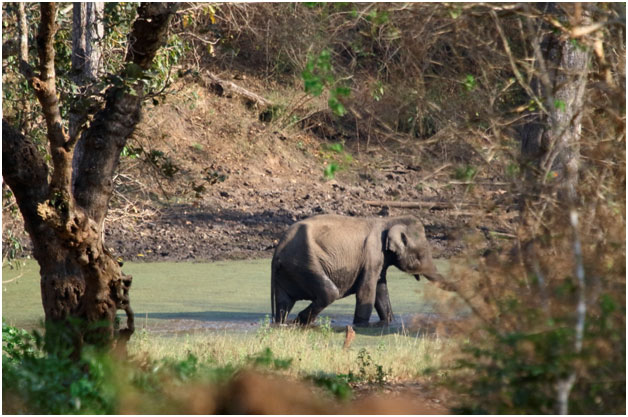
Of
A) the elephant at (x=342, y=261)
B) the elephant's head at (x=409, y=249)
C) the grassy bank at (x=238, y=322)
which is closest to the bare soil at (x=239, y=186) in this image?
the grassy bank at (x=238, y=322)

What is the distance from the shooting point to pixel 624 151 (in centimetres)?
572

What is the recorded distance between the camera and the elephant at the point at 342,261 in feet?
44.3

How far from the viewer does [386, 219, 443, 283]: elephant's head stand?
548 inches

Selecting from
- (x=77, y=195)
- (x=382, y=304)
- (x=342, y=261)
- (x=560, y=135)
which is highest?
(x=560, y=135)

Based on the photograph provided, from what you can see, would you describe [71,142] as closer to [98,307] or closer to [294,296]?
[98,307]

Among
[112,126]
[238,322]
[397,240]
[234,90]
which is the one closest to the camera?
[112,126]

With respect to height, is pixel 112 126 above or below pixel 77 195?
above

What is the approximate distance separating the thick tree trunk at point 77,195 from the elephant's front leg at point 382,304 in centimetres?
740

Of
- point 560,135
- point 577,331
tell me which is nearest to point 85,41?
point 560,135

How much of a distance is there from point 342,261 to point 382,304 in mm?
903

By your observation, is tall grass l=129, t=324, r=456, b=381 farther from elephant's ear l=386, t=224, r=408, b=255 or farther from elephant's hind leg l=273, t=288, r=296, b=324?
elephant's ear l=386, t=224, r=408, b=255

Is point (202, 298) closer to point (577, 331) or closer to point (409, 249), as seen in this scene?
point (409, 249)

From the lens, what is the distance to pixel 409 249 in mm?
14070

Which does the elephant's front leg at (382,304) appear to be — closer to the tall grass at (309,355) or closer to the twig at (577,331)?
the tall grass at (309,355)
